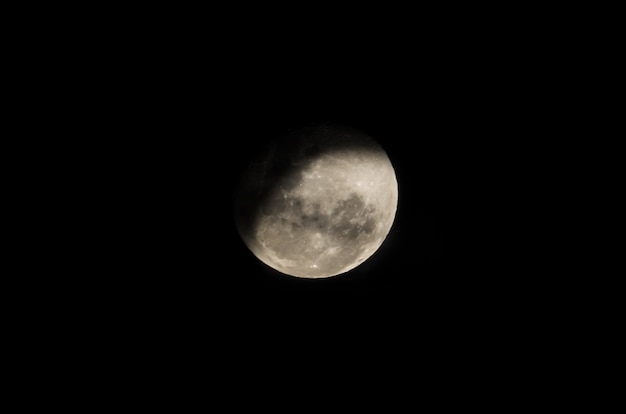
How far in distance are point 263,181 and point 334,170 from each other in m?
0.32

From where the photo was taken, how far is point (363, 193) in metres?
1.66

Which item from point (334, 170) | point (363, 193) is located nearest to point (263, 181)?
point (334, 170)

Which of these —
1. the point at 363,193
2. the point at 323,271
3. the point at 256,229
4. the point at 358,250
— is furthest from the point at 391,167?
the point at 256,229

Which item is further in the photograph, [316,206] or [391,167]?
[391,167]

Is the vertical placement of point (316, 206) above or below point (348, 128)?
below

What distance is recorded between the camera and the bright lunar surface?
63.2 inches

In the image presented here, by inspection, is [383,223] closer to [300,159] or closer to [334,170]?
[334,170]

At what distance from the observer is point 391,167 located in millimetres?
1824

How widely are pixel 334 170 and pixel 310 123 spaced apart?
29 centimetres

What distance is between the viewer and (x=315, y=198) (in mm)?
1598

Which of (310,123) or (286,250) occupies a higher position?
(310,123)

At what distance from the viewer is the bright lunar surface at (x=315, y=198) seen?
1606 millimetres

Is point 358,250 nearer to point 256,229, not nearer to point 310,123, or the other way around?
point 256,229

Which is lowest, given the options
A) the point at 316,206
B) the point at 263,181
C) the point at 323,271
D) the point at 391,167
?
the point at 323,271
